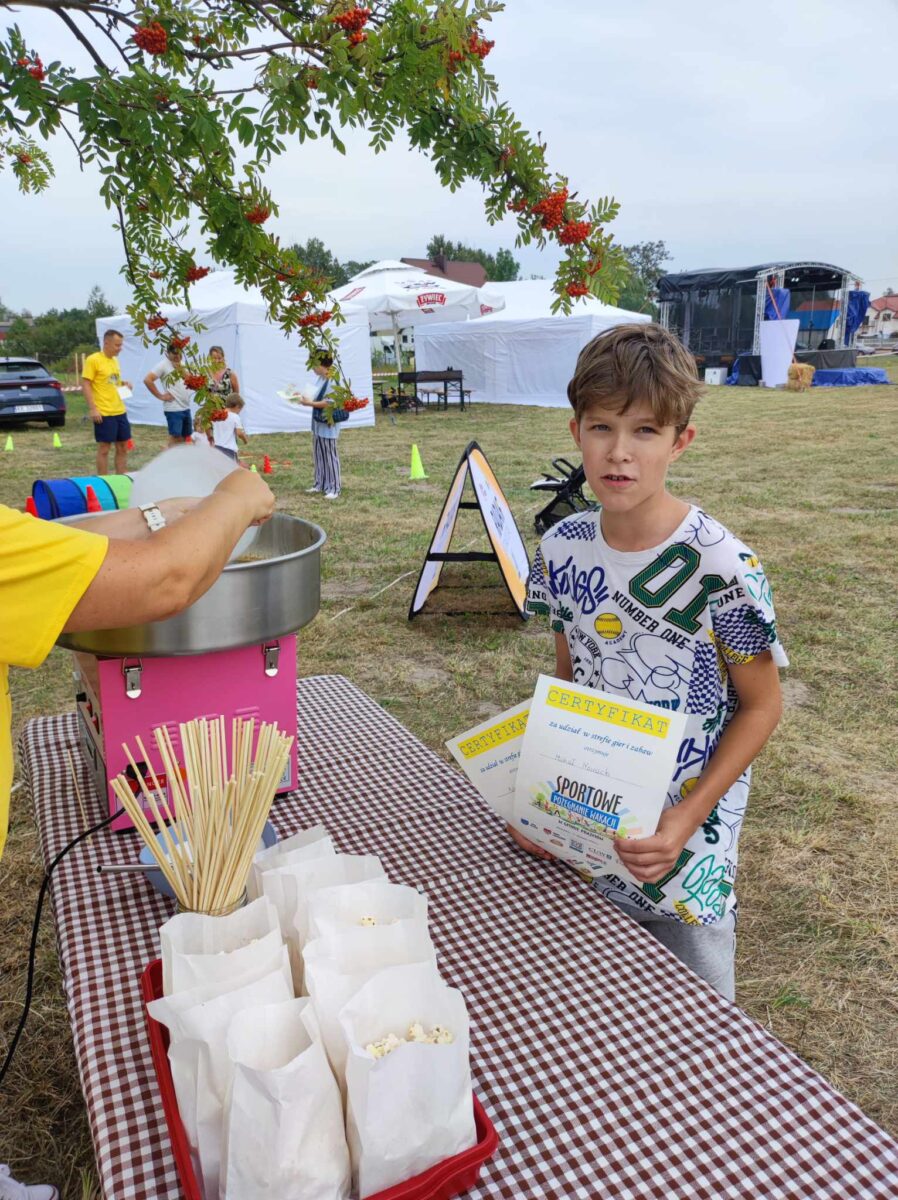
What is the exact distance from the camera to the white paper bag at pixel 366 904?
0.89 m

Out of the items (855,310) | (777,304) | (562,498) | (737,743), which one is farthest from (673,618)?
(855,310)

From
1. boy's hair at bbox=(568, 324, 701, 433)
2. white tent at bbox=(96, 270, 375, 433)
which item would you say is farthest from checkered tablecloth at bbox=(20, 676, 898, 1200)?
white tent at bbox=(96, 270, 375, 433)

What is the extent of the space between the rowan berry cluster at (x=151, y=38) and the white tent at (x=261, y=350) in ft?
41.6

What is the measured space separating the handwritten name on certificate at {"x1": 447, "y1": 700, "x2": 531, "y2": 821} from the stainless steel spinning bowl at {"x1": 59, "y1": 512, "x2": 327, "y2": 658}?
355 mm

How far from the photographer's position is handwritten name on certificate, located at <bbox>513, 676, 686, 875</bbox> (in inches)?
43.1

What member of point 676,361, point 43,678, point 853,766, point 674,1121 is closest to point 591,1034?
point 674,1121

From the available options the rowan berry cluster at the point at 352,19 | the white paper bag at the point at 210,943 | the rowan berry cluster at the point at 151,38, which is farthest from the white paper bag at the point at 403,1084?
the rowan berry cluster at the point at 151,38

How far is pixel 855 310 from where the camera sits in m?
28.5

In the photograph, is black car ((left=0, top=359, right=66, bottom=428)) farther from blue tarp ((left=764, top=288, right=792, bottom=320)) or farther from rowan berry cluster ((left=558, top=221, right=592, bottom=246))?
blue tarp ((left=764, top=288, right=792, bottom=320))

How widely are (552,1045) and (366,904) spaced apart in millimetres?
317

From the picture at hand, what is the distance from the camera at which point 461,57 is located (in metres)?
1.37

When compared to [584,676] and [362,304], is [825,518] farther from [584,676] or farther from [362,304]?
[362,304]

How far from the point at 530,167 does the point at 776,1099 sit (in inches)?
54.8

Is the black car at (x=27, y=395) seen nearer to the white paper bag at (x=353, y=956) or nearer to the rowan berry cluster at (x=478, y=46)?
the rowan berry cluster at (x=478, y=46)
